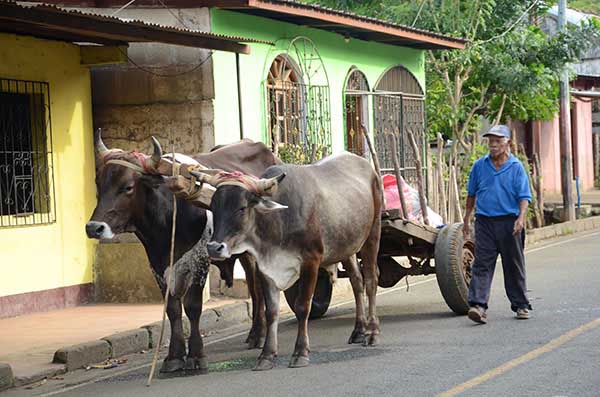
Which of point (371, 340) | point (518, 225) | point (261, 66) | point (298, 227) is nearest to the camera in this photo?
point (298, 227)

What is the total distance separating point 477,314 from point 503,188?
1.29 meters

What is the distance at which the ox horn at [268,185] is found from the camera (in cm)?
904

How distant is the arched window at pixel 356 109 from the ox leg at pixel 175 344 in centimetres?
909

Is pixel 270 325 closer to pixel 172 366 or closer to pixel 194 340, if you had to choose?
pixel 194 340

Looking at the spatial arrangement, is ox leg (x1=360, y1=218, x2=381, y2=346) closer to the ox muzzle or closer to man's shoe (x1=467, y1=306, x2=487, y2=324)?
man's shoe (x1=467, y1=306, x2=487, y2=324)

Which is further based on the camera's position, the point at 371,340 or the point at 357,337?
the point at 357,337

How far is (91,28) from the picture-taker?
1127cm

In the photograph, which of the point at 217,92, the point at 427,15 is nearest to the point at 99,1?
the point at 217,92

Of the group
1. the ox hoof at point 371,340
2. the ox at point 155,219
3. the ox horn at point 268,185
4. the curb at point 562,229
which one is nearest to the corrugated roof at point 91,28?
the ox at point 155,219

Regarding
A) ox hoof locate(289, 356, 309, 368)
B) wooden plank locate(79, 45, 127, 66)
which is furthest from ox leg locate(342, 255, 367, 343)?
wooden plank locate(79, 45, 127, 66)

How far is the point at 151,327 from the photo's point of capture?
37.0 feet

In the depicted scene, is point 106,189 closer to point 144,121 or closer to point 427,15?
point 144,121

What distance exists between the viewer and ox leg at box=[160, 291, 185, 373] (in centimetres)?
948

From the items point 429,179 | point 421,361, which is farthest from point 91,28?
point 429,179
